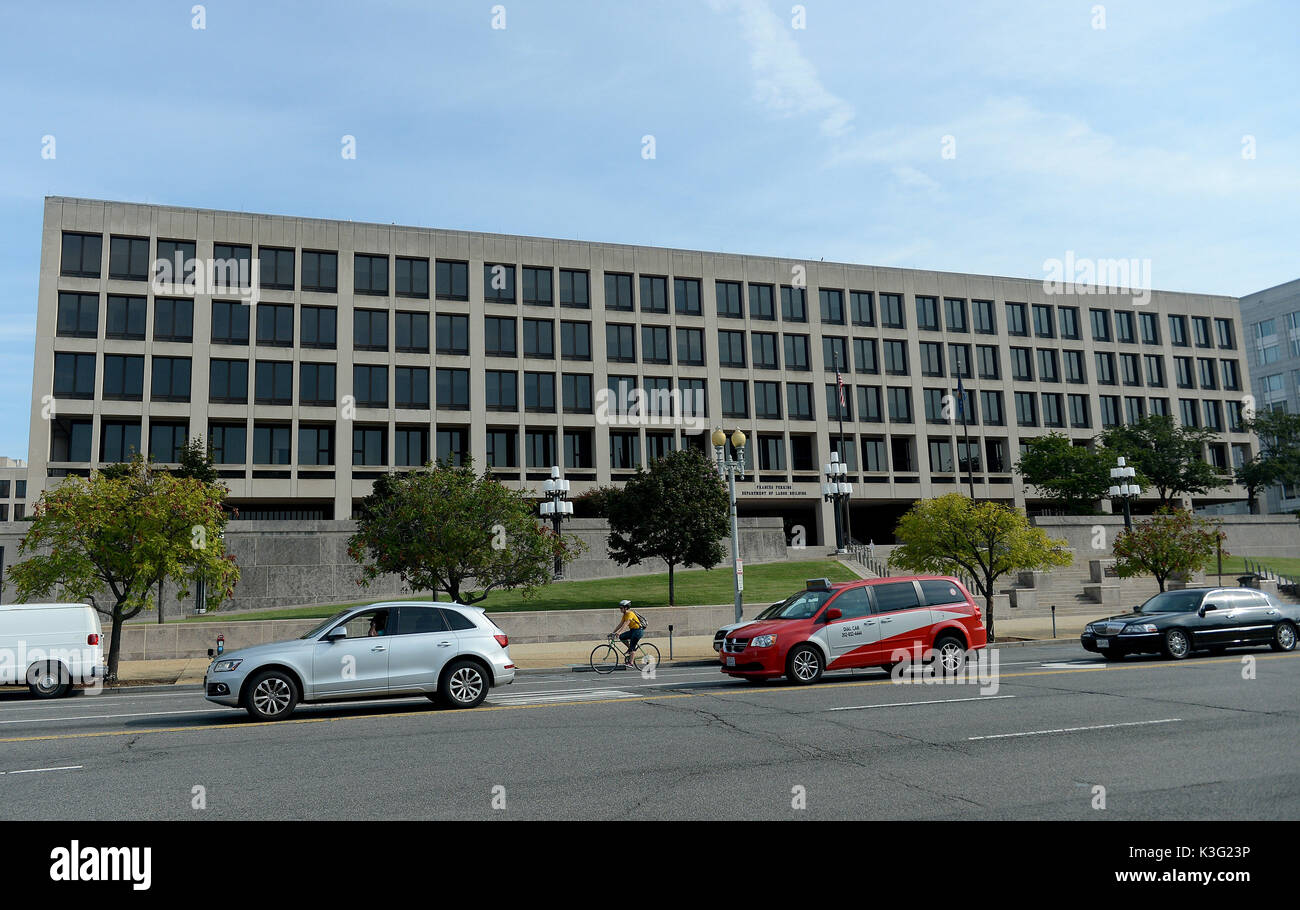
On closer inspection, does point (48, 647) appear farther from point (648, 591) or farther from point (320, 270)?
point (320, 270)

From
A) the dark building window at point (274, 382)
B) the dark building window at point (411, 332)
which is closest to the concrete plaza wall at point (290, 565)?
the dark building window at point (274, 382)

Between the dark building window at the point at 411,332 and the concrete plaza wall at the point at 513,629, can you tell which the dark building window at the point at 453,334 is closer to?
the dark building window at the point at 411,332

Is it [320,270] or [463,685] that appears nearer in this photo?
[463,685]

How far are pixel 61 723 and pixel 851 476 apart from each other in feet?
178

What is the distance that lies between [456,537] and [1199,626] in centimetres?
1982

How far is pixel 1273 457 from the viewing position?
2687 inches

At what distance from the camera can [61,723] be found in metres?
13.5

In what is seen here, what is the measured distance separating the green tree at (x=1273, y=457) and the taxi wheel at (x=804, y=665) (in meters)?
66.1

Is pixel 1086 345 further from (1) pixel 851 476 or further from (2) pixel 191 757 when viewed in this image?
(2) pixel 191 757

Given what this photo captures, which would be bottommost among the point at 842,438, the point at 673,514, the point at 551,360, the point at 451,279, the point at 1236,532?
the point at 1236,532

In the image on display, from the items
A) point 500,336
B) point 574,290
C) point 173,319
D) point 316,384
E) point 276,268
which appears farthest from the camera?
point 574,290

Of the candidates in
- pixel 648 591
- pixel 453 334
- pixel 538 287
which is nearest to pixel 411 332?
pixel 453 334

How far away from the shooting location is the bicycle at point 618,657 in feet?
70.9
